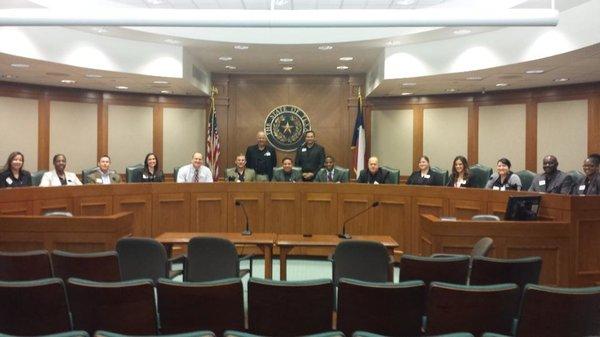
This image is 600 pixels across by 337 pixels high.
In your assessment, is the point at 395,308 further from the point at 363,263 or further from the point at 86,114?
the point at 86,114

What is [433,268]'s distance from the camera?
3.58 meters

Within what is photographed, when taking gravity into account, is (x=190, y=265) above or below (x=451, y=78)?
below

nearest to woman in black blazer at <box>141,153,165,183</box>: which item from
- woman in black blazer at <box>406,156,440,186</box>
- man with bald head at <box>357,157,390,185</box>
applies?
man with bald head at <box>357,157,390,185</box>

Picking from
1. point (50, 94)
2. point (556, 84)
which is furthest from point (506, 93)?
point (50, 94)

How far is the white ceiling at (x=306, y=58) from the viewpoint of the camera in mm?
6938

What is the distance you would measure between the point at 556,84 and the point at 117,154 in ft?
29.9

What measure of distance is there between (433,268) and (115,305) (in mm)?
2136

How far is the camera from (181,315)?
9.21ft

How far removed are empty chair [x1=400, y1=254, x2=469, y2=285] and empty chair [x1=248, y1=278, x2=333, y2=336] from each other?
948mm

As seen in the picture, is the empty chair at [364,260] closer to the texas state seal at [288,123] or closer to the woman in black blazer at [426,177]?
the woman in black blazer at [426,177]

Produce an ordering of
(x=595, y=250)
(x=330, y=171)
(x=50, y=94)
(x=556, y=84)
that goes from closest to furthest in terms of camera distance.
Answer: (x=595, y=250), (x=330, y=171), (x=556, y=84), (x=50, y=94)

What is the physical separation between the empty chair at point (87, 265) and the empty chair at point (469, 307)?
7.36ft

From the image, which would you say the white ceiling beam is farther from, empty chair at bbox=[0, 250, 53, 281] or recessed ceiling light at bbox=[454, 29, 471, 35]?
recessed ceiling light at bbox=[454, 29, 471, 35]

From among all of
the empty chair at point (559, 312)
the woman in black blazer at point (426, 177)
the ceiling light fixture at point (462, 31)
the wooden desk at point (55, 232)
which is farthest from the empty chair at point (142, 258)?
the ceiling light fixture at point (462, 31)
